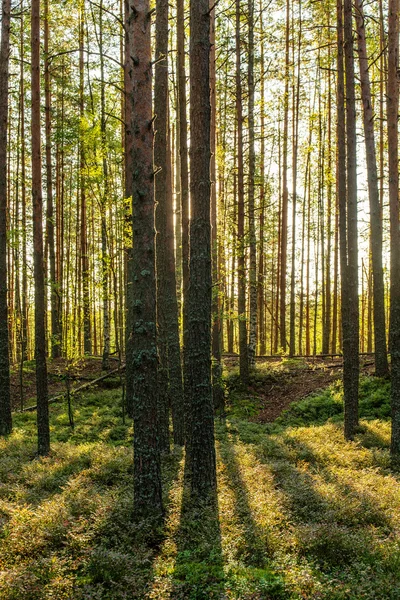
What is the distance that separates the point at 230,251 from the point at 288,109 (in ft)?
38.4

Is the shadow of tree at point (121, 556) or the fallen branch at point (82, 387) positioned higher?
the shadow of tree at point (121, 556)

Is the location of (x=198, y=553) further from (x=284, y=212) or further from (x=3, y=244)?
(x=284, y=212)

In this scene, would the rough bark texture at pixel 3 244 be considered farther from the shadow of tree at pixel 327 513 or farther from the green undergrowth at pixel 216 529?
the shadow of tree at pixel 327 513

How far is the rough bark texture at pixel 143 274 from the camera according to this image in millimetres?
6066

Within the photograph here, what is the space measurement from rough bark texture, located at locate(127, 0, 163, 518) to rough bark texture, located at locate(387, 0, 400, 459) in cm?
535

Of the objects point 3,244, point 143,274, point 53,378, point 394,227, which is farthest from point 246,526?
point 53,378

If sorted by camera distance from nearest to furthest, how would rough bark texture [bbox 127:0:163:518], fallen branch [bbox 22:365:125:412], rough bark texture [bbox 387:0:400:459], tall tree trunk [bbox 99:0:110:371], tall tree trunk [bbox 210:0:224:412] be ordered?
rough bark texture [bbox 127:0:163:518] < rough bark texture [bbox 387:0:400:459] < tall tree trunk [bbox 99:0:110:371] < tall tree trunk [bbox 210:0:224:412] < fallen branch [bbox 22:365:125:412]

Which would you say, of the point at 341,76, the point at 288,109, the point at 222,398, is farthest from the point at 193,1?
the point at 288,109

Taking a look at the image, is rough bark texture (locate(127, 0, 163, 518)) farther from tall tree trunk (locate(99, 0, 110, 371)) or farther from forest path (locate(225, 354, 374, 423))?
forest path (locate(225, 354, 374, 423))

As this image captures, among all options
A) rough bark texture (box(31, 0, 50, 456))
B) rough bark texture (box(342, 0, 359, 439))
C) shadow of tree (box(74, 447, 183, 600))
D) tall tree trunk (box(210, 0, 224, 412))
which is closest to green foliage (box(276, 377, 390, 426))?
rough bark texture (box(342, 0, 359, 439))

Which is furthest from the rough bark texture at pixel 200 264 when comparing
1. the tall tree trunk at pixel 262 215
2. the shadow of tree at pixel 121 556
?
the tall tree trunk at pixel 262 215

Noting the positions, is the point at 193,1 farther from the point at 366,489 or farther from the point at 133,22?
the point at 366,489

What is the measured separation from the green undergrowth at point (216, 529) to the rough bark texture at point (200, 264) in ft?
2.01

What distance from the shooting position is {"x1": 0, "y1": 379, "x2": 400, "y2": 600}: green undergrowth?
14.1ft
